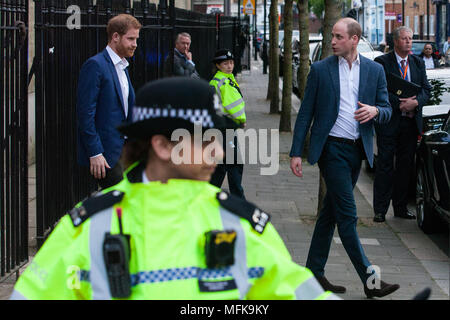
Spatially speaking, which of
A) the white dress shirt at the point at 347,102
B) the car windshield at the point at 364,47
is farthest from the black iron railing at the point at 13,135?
the car windshield at the point at 364,47

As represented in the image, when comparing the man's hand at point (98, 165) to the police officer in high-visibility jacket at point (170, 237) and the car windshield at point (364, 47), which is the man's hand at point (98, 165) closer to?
the police officer in high-visibility jacket at point (170, 237)

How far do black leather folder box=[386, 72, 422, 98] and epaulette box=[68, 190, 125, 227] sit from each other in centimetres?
709

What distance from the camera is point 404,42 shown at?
9.27m

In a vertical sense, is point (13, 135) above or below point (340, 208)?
above

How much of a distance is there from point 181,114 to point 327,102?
405cm

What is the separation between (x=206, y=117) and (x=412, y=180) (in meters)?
8.62

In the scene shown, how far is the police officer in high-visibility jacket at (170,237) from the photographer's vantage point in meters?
2.36

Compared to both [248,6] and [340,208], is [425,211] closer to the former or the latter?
[340,208]

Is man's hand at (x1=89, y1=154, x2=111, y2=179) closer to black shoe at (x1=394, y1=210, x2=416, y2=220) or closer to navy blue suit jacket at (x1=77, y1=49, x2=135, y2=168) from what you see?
navy blue suit jacket at (x1=77, y1=49, x2=135, y2=168)

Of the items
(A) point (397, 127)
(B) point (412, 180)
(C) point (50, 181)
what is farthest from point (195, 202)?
(B) point (412, 180)

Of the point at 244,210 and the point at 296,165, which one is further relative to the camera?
the point at 296,165

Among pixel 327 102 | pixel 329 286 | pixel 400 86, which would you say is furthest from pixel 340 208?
pixel 400 86

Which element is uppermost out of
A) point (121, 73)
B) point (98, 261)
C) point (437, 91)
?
point (121, 73)

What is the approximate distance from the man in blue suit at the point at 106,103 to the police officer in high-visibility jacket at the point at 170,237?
3.52 metres
